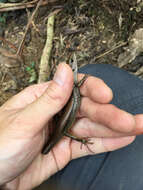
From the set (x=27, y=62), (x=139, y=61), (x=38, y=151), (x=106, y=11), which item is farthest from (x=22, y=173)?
(x=106, y=11)

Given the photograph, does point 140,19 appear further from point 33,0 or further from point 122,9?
point 33,0

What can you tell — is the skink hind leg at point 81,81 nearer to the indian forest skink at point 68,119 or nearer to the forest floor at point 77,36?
the indian forest skink at point 68,119

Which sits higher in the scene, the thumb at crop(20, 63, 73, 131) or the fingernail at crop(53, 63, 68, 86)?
the fingernail at crop(53, 63, 68, 86)

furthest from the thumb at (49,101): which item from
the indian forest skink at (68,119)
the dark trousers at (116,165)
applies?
the dark trousers at (116,165)

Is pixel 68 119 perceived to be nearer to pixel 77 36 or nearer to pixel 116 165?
pixel 116 165

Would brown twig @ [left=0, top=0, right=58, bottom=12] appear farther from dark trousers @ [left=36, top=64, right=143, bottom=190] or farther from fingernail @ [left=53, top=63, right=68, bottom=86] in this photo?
fingernail @ [left=53, top=63, right=68, bottom=86]

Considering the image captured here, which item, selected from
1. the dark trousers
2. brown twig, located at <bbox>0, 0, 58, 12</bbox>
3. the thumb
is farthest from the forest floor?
the thumb
